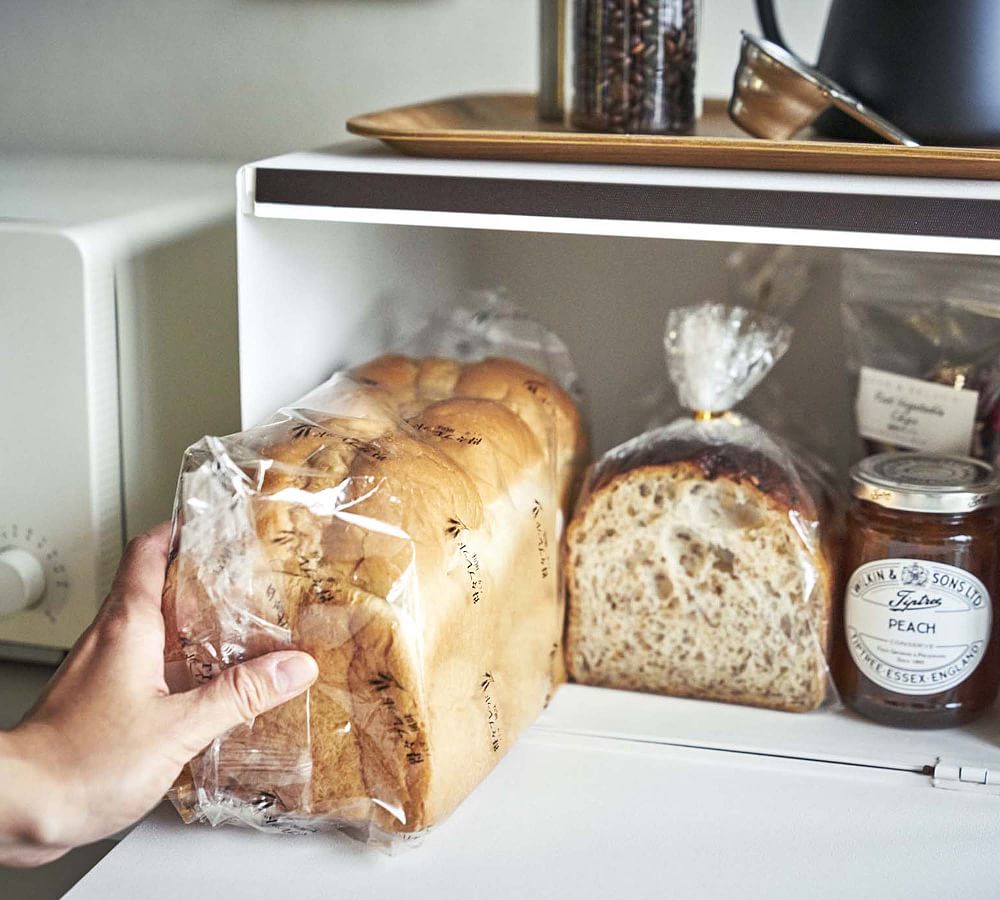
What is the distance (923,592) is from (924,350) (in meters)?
0.27

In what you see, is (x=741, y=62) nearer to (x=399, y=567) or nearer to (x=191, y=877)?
(x=399, y=567)

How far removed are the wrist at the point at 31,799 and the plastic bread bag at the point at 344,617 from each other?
3.6 inches

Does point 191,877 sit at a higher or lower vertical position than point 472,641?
lower

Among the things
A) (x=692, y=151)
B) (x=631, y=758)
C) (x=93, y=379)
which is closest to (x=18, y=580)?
(x=93, y=379)

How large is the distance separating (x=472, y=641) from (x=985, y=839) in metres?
0.34

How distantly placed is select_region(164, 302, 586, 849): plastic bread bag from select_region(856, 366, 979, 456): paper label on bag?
38 cm

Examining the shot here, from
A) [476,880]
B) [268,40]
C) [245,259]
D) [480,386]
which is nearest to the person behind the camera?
[476,880]

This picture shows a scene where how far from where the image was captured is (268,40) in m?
1.27

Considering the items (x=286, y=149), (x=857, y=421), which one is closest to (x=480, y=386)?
(x=857, y=421)

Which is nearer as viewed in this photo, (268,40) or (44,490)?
(44,490)

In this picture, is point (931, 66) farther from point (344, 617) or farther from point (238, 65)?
point (238, 65)

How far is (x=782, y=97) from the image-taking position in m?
0.83

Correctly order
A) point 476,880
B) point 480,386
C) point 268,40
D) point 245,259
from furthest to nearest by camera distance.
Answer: point 268,40 → point 480,386 → point 245,259 → point 476,880

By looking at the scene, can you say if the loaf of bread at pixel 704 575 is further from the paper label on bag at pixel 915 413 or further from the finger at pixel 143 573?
the finger at pixel 143 573
